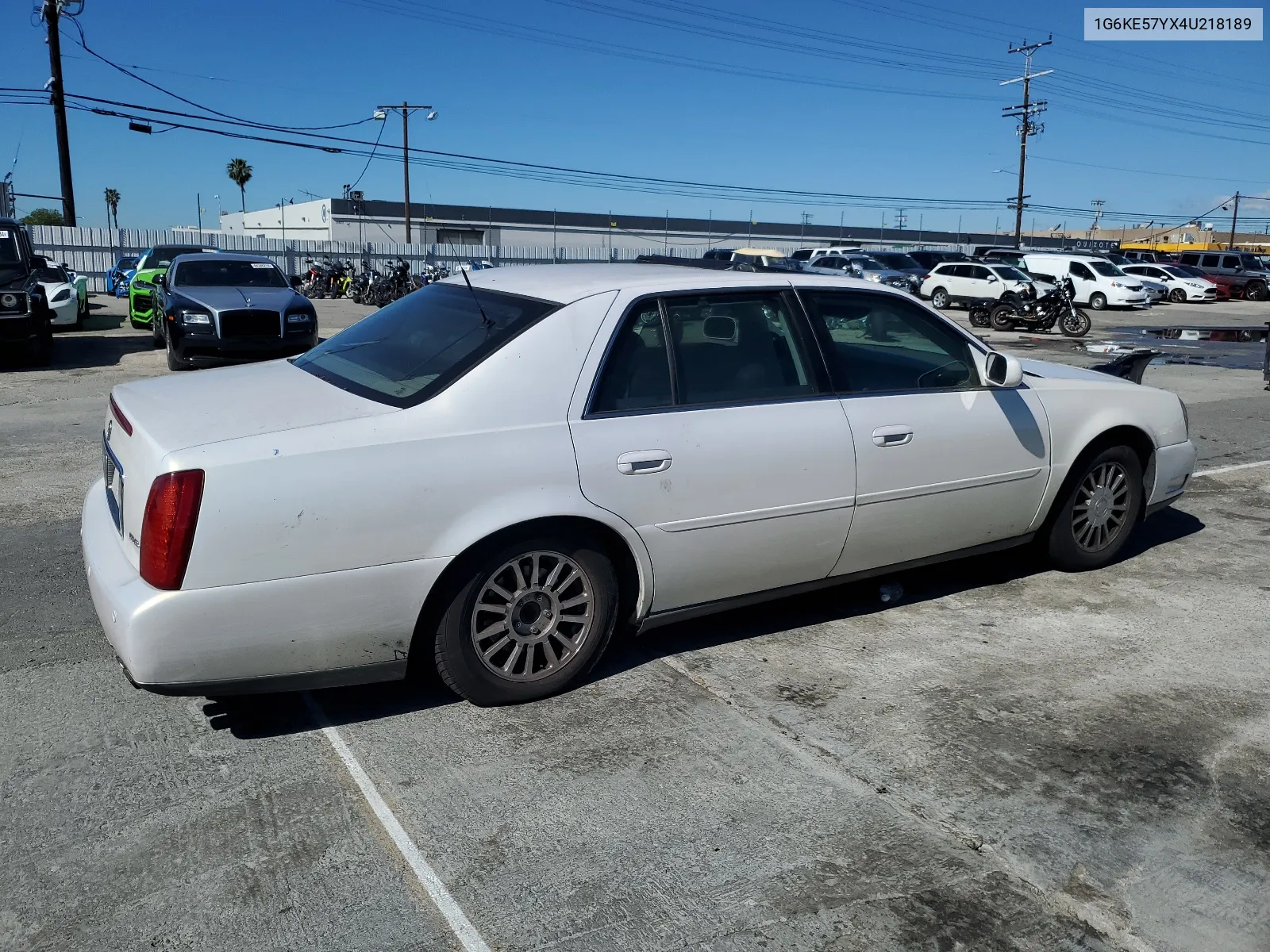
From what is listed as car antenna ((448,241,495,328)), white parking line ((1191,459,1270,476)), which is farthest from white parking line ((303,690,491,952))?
white parking line ((1191,459,1270,476))

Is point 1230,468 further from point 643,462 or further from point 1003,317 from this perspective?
point 1003,317

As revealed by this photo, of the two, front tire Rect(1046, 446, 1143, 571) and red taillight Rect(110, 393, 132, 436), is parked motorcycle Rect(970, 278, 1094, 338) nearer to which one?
front tire Rect(1046, 446, 1143, 571)

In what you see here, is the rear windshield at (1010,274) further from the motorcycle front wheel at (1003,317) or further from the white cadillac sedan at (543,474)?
the white cadillac sedan at (543,474)

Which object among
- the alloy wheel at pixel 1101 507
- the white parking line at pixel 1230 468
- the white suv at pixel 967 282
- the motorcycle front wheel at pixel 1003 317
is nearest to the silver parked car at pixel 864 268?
the white suv at pixel 967 282

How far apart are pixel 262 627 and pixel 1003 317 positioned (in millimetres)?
23130

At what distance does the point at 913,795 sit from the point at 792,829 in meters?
0.46

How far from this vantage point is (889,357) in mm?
4859

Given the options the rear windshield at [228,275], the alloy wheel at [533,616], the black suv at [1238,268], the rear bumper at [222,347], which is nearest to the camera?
the alloy wheel at [533,616]

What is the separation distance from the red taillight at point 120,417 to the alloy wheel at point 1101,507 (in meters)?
4.37

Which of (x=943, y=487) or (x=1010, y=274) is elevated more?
(x=1010, y=274)

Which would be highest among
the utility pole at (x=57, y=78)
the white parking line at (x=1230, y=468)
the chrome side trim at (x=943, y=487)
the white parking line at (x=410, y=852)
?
the utility pole at (x=57, y=78)

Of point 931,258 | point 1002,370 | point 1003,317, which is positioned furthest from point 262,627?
point 931,258

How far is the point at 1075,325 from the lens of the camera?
2316 cm

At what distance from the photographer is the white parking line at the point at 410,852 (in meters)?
2.73
